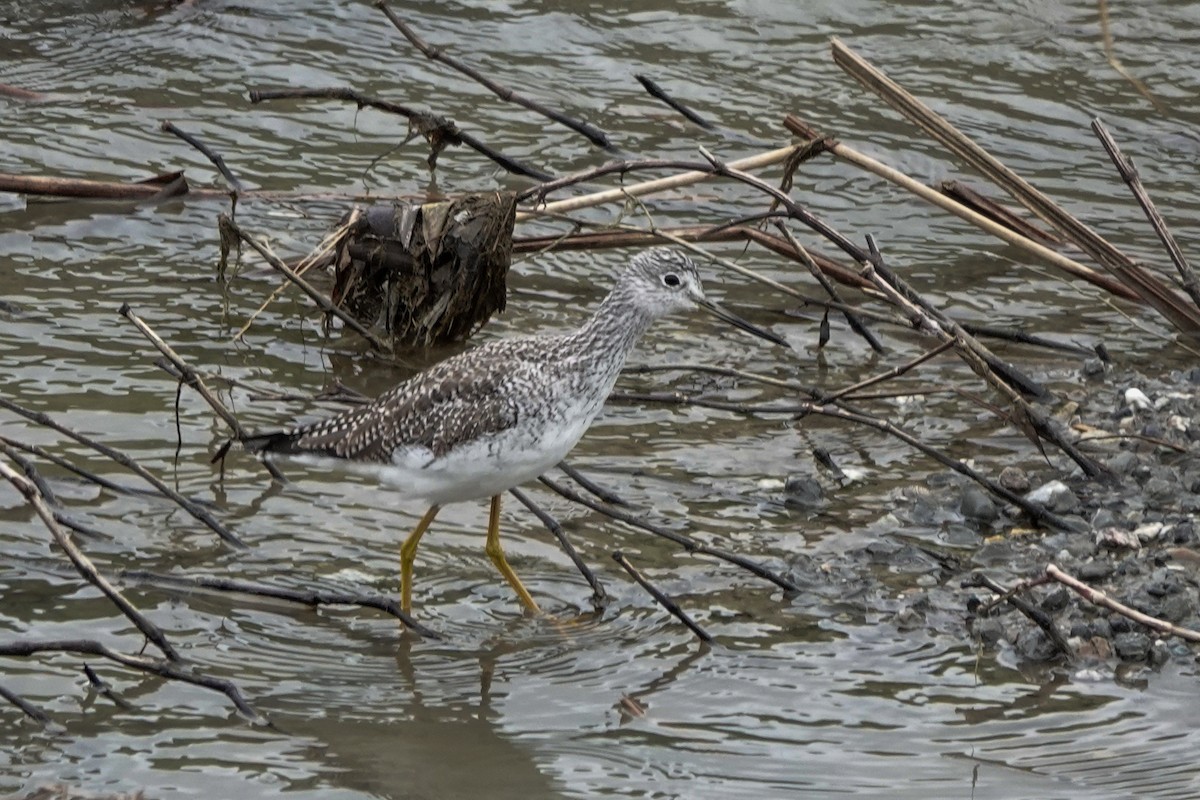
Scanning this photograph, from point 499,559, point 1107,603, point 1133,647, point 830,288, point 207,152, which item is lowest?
point 499,559

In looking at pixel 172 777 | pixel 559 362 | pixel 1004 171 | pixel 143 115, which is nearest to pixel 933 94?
pixel 1004 171

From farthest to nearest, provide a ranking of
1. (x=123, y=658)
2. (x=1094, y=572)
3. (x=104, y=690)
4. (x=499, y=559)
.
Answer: (x=499, y=559), (x=1094, y=572), (x=104, y=690), (x=123, y=658)

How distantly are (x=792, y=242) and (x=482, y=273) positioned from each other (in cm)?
175

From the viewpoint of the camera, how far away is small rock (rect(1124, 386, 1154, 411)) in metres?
8.52

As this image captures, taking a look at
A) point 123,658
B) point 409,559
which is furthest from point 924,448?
point 123,658

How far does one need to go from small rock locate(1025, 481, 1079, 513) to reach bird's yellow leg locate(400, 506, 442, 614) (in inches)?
105

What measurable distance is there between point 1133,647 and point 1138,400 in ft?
8.72

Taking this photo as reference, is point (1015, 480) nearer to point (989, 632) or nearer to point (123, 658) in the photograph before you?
point (989, 632)

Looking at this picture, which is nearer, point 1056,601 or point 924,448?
point 1056,601

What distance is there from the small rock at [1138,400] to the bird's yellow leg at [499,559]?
345 cm

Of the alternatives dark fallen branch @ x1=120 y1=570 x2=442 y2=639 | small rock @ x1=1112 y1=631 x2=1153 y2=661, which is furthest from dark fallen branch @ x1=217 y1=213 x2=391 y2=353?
small rock @ x1=1112 y1=631 x2=1153 y2=661

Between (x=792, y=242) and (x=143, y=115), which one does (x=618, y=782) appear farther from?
(x=143, y=115)

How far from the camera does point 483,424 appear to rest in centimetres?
660

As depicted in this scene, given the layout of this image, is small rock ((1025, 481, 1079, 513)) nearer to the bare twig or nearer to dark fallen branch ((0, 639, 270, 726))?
the bare twig
